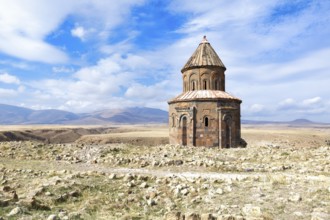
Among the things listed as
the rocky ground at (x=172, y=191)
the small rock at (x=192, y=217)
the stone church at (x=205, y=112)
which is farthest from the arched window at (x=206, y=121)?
the small rock at (x=192, y=217)

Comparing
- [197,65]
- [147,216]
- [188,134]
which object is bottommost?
[147,216]

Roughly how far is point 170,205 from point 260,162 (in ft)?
33.4

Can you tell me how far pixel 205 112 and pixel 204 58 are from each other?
5.49m

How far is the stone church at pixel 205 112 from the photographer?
2542 cm

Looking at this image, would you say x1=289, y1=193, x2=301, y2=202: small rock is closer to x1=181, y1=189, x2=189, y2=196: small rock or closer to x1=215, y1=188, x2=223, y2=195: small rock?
x1=215, y1=188, x2=223, y2=195: small rock

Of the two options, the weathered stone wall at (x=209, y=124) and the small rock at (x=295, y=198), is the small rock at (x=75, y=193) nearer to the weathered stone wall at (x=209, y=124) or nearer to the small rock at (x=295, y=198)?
the small rock at (x=295, y=198)

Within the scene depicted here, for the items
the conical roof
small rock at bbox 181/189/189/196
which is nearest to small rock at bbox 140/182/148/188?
small rock at bbox 181/189/189/196

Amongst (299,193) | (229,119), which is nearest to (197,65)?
(229,119)

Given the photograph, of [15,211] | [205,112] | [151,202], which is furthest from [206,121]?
[15,211]

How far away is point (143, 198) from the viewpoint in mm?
9633

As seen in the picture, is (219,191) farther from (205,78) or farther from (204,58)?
(204,58)

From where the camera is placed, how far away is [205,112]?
2548cm

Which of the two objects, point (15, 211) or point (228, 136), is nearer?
point (15, 211)

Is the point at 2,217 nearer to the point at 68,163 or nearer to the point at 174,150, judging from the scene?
the point at 68,163
